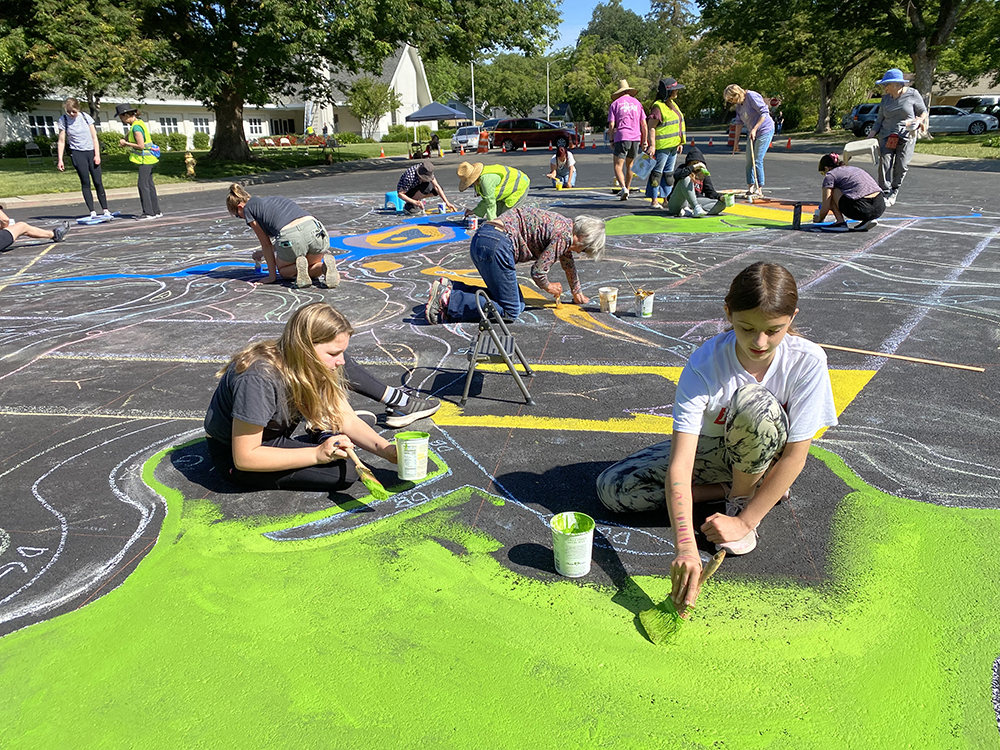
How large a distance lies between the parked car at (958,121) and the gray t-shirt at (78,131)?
3162cm

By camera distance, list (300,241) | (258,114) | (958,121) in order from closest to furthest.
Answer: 1. (300,241)
2. (958,121)
3. (258,114)

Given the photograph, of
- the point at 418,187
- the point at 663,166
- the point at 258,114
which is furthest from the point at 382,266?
the point at 258,114

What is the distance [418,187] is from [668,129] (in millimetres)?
4286

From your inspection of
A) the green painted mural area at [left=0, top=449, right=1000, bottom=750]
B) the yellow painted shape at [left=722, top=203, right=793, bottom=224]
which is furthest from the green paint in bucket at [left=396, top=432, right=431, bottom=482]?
the yellow painted shape at [left=722, top=203, right=793, bottom=224]

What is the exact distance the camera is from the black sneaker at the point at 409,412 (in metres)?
4.08

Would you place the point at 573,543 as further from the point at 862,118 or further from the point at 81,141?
the point at 862,118

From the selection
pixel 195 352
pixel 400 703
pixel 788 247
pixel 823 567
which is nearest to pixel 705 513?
pixel 823 567

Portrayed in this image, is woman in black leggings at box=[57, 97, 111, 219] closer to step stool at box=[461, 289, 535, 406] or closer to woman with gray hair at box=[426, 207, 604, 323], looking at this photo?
woman with gray hair at box=[426, 207, 604, 323]

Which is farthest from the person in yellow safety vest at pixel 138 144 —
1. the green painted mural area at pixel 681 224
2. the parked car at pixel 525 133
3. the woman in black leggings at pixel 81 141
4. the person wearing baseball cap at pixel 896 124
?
the parked car at pixel 525 133

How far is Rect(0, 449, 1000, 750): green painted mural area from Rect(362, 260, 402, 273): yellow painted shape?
18.2 ft

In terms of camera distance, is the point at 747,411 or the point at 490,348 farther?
the point at 490,348

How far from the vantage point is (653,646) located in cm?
237

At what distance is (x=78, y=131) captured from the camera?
37.1 ft

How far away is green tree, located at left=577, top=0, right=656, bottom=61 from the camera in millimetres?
110500
